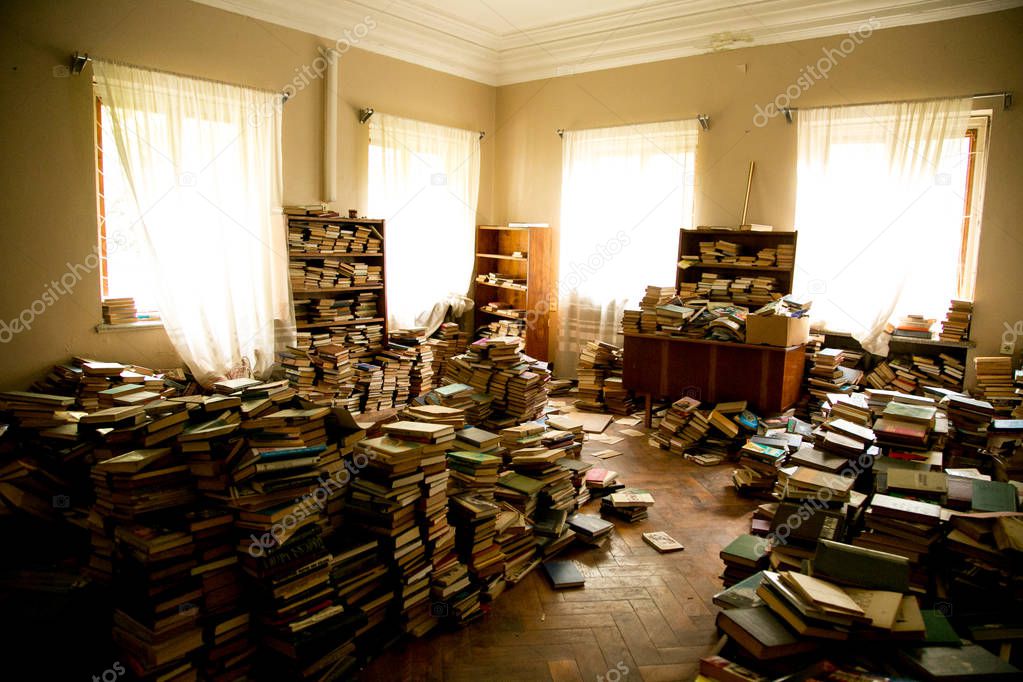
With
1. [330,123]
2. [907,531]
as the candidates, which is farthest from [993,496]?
[330,123]

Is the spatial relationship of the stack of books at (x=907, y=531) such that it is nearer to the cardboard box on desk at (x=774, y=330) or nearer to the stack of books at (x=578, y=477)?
Result: the stack of books at (x=578, y=477)

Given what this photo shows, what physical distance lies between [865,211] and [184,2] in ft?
20.7

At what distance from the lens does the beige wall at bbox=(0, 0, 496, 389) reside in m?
4.85

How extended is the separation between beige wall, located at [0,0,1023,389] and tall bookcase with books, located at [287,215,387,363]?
0.44 metres

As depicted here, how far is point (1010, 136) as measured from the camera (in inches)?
217

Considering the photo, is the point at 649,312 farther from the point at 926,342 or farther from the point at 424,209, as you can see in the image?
the point at 424,209

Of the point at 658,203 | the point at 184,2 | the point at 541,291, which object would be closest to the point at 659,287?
the point at 658,203

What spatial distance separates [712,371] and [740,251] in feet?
4.62

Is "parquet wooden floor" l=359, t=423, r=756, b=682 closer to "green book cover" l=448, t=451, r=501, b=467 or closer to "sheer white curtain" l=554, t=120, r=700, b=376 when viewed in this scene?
"green book cover" l=448, t=451, r=501, b=467

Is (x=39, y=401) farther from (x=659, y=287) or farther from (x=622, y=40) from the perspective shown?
(x=622, y=40)

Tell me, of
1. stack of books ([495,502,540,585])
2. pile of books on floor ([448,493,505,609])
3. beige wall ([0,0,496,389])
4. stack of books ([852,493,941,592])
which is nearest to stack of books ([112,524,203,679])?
pile of books on floor ([448,493,505,609])

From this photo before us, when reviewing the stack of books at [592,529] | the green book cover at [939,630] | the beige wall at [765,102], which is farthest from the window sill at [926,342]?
the green book cover at [939,630]

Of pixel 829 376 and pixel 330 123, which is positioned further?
pixel 330 123

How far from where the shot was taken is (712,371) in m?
6.15
